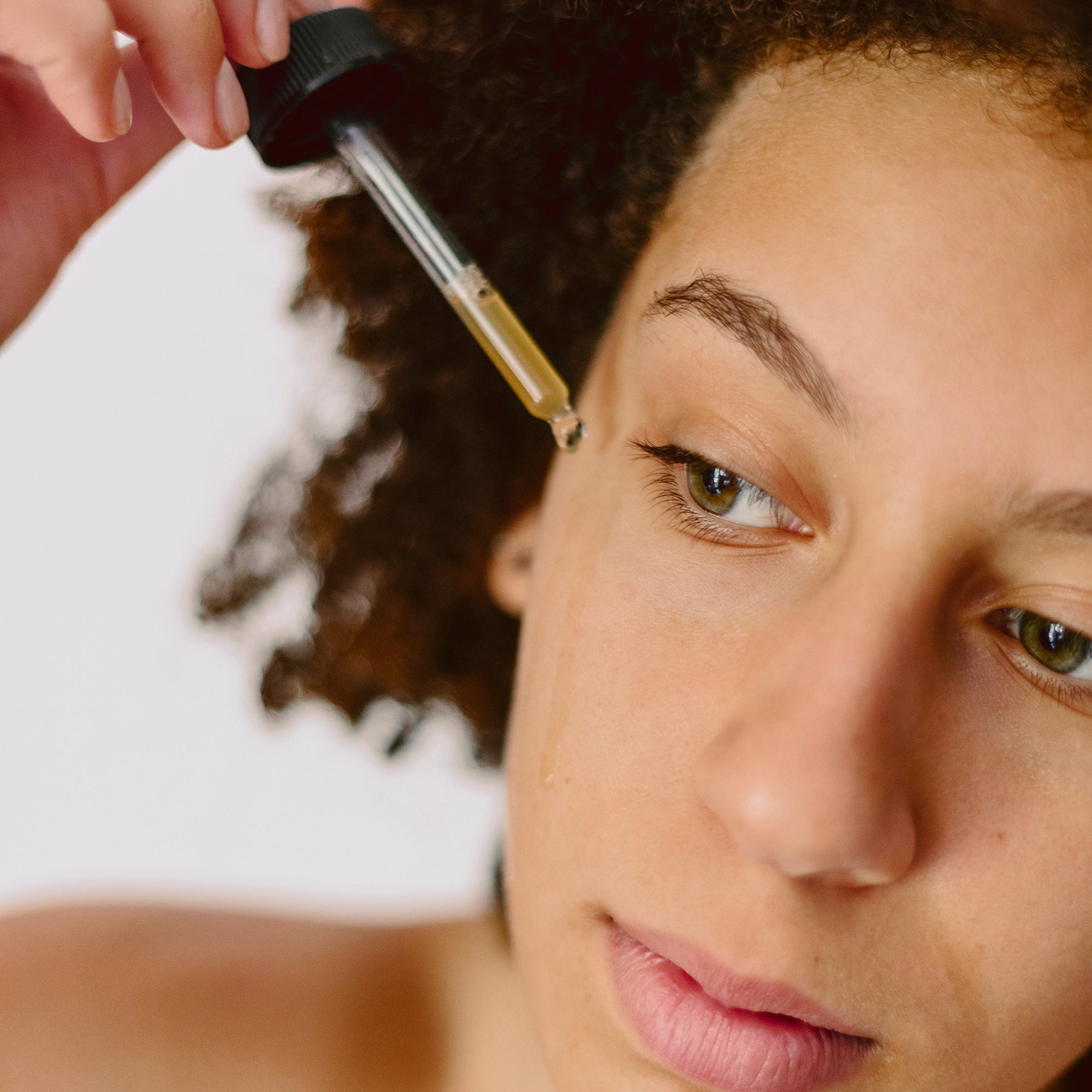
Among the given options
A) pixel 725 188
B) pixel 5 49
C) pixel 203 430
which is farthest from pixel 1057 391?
pixel 203 430

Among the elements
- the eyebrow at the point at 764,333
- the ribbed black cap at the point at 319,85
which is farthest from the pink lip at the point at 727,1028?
the ribbed black cap at the point at 319,85

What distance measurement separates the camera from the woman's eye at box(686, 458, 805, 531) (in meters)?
0.94

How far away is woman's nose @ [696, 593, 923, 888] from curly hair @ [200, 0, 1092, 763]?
42 centimetres

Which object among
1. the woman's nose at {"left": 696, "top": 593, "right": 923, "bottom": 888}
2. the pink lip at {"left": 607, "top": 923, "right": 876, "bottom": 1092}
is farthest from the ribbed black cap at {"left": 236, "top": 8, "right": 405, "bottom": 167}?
the pink lip at {"left": 607, "top": 923, "right": 876, "bottom": 1092}

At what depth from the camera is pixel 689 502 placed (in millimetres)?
961

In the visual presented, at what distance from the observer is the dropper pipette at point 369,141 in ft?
2.87

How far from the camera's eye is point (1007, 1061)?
840 millimetres

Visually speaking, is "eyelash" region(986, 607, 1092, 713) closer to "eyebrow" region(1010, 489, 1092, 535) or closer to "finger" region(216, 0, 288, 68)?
"eyebrow" region(1010, 489, 1092, 535)

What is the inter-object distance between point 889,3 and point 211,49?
21.0 inches

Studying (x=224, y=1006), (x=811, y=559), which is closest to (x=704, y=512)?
(x=811, y=559)

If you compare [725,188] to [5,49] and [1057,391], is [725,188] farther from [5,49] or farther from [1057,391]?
[5,49]

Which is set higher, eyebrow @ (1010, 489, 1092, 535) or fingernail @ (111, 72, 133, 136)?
fingernail @ (111, 72, 133, 136)

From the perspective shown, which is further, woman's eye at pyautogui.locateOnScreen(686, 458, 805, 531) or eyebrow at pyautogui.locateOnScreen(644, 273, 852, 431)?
woman's eye at pyautogui.locateOnScreen(686, 458, 805, 531)

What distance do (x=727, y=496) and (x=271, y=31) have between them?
499 millimetres
